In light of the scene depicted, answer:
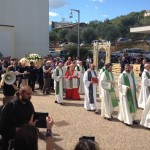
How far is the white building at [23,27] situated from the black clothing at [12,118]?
28723 millimetres

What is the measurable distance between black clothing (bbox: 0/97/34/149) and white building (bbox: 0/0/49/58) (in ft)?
94.2

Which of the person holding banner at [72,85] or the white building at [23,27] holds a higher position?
the white building at [23,27]

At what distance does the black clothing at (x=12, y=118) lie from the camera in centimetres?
523

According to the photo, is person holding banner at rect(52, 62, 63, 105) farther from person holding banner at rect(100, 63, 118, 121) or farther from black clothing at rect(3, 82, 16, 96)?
black clothing at rect(3, 82, 16, 96)

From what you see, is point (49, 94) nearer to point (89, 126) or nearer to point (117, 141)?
point (89, 126)

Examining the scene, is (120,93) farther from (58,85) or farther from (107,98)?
(58,85)

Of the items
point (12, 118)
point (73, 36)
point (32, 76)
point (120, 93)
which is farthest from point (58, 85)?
point (73, 36)

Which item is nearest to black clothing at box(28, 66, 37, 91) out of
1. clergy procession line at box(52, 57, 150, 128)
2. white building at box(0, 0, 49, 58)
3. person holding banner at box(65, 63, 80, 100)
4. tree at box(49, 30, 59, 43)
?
person holding banner at box(65, 63, 80, 100)

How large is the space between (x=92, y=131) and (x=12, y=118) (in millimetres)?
4676

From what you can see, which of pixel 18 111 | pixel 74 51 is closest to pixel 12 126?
pixel 18 111

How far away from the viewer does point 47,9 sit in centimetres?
3762

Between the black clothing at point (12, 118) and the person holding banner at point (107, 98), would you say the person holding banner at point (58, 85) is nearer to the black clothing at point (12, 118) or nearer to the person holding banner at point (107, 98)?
the person holding banner at point (107, 98)

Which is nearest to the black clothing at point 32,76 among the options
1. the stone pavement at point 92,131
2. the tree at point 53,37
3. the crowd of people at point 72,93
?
the crowd of people at point 72,93

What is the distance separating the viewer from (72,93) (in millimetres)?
16234
